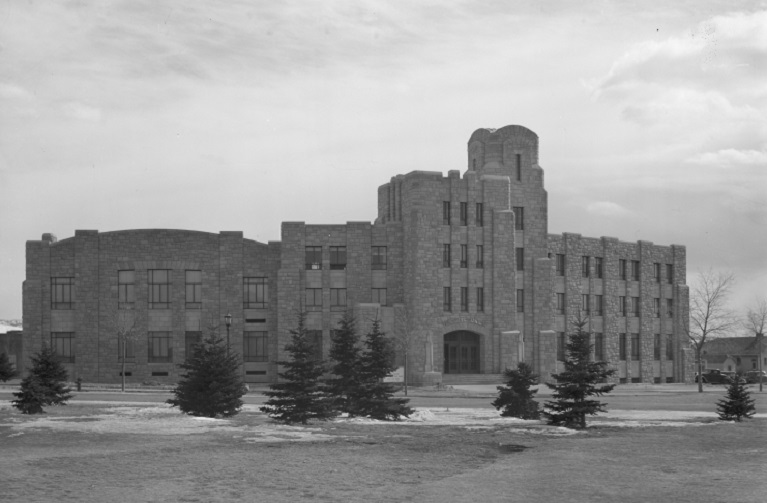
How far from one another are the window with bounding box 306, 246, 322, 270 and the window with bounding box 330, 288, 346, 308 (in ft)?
7.33

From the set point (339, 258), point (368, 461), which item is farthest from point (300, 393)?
point (339, 258)

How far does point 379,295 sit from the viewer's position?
259 ft

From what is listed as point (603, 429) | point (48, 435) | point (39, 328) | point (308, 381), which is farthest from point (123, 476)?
point (39, 328)

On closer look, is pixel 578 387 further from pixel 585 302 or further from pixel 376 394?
pixel 585 302

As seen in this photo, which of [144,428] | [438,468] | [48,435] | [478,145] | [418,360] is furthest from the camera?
[478,145]

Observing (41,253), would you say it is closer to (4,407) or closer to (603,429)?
(4,407)

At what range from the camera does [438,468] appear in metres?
20.7

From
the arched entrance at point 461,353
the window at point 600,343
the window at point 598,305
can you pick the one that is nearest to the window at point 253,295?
the arched entrance at point 461,353

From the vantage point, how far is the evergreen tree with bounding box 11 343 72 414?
107 ft

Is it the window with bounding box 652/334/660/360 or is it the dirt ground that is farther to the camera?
the window with bounding box 652/334/660/360

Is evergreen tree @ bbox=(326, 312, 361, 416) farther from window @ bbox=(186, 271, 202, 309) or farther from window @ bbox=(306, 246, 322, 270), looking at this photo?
window @ bbox=(186, 271, 202, 309)

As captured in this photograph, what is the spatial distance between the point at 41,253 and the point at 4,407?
45.6 metres

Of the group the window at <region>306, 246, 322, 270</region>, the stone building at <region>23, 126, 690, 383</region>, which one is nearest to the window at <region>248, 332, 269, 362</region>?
the stone building at <region>23, 126, 690, 383</region>

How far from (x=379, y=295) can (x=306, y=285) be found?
5755 millimetres
